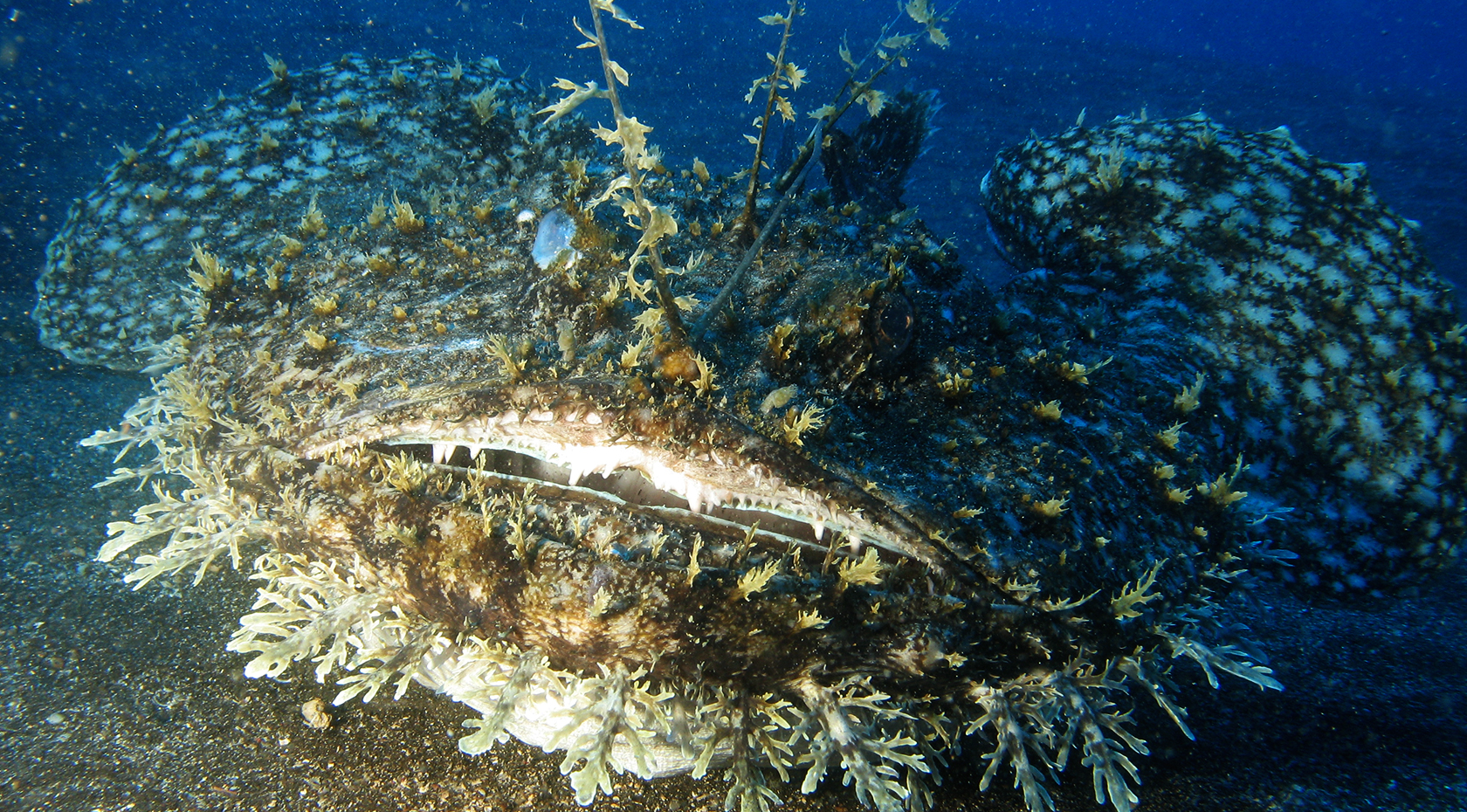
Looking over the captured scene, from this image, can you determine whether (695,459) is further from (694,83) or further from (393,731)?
(694,83)

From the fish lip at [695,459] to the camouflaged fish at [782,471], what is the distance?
0.04 ft

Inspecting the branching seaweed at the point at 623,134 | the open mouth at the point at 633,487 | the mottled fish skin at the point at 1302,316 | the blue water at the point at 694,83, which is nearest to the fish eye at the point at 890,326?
the open mouth at the point at 633,487

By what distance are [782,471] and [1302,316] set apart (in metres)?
4.57

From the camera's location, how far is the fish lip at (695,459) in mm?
2172

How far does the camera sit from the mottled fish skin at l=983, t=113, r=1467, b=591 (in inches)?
161

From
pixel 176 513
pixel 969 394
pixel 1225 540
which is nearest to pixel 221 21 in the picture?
pixel 176 513

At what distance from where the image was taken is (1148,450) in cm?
306

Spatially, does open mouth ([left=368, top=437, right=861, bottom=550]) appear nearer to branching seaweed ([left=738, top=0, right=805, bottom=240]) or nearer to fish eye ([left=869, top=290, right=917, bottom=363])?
fish eye ([left=869, top=290, right=917, bottom=363])

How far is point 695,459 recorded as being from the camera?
2.19m

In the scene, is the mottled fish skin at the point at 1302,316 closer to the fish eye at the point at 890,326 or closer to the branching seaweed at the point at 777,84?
the fish eye at the point at 890,326

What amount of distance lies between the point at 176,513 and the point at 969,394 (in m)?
3.64

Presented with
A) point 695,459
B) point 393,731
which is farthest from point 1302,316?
point 393,731

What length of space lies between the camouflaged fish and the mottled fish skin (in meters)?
0.03

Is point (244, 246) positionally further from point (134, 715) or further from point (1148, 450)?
point (1148, 450)
